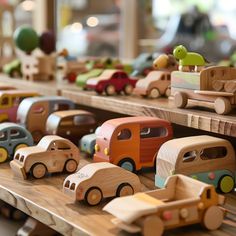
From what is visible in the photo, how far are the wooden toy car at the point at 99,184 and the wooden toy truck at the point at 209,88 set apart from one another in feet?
0.93

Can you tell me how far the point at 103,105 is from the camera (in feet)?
4.96

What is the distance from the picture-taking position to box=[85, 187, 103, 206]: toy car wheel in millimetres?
988

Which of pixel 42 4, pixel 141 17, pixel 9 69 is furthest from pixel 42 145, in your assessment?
pixel 141 17

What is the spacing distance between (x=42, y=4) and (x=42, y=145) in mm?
1601

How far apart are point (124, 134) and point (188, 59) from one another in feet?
0.77

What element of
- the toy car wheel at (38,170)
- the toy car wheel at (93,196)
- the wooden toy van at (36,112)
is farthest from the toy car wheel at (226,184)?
the wooden toy van at (36,112)

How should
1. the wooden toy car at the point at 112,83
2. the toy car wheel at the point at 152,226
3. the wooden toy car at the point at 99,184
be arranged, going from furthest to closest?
the wooden toy car at the point at 112,83 < the wooden toy car at the point at 99,184 < the toy car wheel at the point at 152,226

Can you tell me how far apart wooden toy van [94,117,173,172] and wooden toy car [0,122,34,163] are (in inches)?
8.7

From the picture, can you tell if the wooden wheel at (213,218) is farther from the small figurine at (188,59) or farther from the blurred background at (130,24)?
the blurred background at (130,24)

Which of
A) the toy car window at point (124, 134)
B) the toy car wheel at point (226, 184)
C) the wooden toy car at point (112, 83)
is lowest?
the toy car wheel at point (226, 184)

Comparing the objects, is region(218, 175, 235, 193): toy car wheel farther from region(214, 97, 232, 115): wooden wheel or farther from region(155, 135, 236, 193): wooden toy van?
region(214, 97, 232, 115): wooden wheel

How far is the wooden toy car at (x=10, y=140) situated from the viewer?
4.36 feet

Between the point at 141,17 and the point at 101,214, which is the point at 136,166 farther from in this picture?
the point at 141,17

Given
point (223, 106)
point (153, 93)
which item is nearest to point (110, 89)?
point (153, 93)
